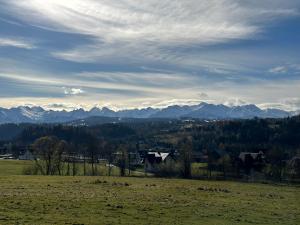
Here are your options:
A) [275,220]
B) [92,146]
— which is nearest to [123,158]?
[92,146]

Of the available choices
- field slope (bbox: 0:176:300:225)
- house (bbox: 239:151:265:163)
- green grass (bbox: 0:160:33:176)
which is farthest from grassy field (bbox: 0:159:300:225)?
house (bbox: 239:151:265:163)

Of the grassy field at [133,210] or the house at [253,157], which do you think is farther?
the house at [253,157]

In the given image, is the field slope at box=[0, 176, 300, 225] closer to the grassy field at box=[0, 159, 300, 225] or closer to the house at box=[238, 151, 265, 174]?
the grassy field at box=[0, 159, 300, 225]

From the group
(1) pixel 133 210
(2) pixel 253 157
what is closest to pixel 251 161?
(2) pixel 253 157

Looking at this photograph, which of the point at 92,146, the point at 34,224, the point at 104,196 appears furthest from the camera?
the point at 92,146

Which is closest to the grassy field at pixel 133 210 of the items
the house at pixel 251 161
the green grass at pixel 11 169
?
the green grass at pixel 11 169

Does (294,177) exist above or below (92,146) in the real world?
below

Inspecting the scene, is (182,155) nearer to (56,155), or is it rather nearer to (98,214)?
(56,155)

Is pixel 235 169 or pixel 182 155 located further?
pixel 235 169

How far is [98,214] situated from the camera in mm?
27750

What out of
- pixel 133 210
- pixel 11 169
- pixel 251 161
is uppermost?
pixel 133 210

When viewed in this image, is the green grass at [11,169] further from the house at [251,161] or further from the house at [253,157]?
the house at [253,157]

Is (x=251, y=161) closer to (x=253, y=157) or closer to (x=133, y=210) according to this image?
(x=253, y=157)

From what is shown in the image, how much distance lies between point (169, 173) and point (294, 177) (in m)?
29.6
